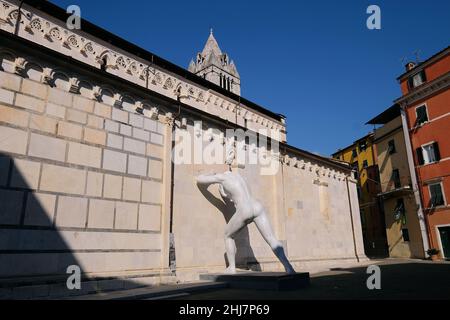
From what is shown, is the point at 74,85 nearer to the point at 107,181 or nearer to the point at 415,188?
the point at 107,181

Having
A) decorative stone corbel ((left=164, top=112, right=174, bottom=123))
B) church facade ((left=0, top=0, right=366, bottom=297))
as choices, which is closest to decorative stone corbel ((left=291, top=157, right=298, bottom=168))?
church facade ((left=0, top=0, right=366, bottom=297))

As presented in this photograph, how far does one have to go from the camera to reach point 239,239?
1349cm

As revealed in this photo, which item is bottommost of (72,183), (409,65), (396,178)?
(72,183)

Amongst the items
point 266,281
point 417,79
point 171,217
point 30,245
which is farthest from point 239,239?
point 417,79

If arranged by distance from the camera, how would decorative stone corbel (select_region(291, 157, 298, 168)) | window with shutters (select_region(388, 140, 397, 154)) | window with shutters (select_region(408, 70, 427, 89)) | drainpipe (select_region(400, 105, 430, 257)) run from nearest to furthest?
1. decorative stone corbel (select_region(291, 157, 298, 168))
2. drainpipe (select_region(400, 105, 430, 257))
3. window with shutters (select_region(408, 70, 427, 89))
4. window with shutters (select_region(388, 140, 397, 154))

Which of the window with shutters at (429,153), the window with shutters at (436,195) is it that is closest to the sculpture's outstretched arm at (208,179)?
the window with shutters at (436,195)

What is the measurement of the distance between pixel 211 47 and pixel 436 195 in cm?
4721

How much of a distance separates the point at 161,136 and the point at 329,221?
12.0 meters

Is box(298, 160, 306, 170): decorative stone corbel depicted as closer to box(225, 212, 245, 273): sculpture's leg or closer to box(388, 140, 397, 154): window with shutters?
box(225, 212, 245, 273): sculpture's leg

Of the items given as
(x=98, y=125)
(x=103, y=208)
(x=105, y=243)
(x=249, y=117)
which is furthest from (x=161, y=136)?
(x=249, y=117)

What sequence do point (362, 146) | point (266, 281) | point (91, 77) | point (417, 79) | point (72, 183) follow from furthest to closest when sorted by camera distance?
point (362, 146), point (417, 79), point (91, 77), point (266, 281), point (72, 183)

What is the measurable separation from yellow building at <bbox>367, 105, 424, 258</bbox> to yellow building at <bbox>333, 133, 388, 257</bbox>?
11.9 ft

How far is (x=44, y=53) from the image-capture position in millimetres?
8633

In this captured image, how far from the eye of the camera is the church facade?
781cm
